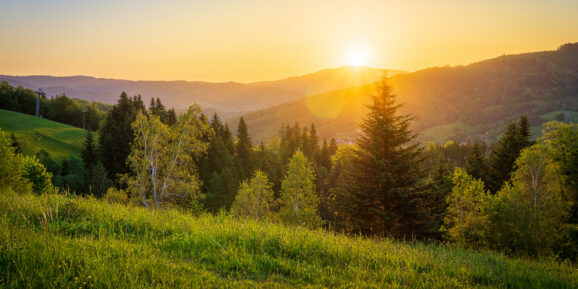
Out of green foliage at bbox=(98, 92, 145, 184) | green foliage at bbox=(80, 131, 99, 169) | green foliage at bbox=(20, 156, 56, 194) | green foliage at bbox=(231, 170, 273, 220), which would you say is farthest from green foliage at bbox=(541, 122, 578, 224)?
green foliage at bbox=(80, 131, 99, 169)

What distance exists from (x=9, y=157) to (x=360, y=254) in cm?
3531

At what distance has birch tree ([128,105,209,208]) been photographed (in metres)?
25.2

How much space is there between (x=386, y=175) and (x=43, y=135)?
8236cm

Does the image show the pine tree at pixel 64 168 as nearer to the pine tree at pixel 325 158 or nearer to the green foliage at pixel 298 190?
the green foliage at pixel 298 190

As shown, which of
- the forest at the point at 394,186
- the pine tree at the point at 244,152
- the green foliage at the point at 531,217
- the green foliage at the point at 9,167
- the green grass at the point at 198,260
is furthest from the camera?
the pine tree at the point at 244,152

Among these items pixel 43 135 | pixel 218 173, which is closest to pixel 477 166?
pixel 218 173

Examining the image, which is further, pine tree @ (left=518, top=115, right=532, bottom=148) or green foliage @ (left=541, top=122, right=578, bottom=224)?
pine tree @ (left=518, top=115, right=532, bottom=148)

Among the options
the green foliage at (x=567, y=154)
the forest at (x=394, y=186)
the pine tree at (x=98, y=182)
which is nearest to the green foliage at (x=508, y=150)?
the forest at (x=394, y=186)

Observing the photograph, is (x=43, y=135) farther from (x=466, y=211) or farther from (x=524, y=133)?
(x=524, y=133)

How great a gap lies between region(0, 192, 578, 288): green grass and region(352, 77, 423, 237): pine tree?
15556mm

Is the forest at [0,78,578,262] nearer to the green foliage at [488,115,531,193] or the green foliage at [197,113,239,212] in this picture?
the green foliage at [488,115,531,193]

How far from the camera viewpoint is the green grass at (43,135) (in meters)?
65.8

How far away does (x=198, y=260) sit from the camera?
5.95 m

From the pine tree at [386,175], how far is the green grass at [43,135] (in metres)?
66.9
